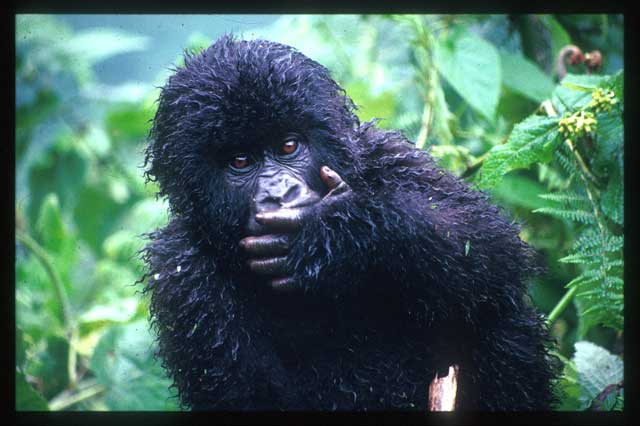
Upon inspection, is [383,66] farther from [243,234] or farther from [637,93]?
[243,234]

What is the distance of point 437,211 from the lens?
6.49 ft

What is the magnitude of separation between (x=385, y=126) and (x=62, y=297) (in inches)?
57.3

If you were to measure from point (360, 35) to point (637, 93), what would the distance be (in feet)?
4.64

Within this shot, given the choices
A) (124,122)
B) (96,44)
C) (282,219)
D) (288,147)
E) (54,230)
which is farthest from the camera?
(124,122)

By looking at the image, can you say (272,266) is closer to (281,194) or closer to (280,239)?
(280,239)

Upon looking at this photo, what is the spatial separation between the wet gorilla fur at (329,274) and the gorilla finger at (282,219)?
0.03 meters

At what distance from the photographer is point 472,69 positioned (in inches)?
105

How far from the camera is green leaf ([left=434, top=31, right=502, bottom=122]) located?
2.60 m

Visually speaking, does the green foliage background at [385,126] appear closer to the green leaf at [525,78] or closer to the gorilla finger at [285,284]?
the green leaf at [525,78]

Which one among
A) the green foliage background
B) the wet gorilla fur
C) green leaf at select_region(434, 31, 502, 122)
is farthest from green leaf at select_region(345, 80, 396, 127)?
the wet gorilla fur


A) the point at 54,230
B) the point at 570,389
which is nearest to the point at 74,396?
the point at 54,230

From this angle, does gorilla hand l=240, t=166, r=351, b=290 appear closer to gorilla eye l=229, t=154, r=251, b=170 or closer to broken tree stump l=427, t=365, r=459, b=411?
gorilla eye l=229, t=154, r=251, b=170

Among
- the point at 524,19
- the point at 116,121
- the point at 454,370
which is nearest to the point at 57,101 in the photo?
the point at 116,121

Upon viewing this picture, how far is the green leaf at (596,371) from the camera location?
2289mm
